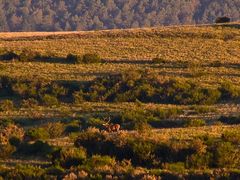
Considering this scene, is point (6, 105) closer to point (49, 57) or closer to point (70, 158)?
point (49, 57)

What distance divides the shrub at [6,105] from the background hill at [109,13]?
11206cm

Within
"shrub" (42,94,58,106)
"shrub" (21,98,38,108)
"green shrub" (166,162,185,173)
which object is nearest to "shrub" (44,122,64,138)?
"green shrub" (166,162,185,173)

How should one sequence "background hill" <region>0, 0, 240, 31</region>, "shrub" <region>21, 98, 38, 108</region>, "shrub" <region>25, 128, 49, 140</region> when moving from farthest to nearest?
"background hill" <region>0, 0, 240, 31</region>
"shrub" <region>21, 98, 38, 108</region>
"shrub" <region>25, 128, 49, 140</region>

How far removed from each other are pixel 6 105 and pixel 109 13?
13292 centimetres

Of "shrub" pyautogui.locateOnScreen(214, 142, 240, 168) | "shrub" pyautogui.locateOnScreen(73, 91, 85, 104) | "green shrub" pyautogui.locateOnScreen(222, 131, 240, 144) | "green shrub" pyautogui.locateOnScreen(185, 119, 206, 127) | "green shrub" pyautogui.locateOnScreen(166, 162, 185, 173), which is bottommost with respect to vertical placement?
"shrub" pyautogui.locateOnScreen(73, 91, 85, 104)

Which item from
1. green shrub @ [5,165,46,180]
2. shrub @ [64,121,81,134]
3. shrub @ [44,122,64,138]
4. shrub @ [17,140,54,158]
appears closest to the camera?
green shrub @ [5,165,46,180]

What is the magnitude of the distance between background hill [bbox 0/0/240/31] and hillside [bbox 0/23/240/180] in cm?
9783

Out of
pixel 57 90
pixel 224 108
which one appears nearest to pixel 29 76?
pixel 57 90

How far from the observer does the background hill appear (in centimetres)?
14938

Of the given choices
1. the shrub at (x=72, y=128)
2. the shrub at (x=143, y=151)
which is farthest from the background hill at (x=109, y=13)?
the shrub at (x=143, y=151)

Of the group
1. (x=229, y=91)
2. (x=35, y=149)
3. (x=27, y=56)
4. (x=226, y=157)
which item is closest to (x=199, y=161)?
(x=226, y=157)

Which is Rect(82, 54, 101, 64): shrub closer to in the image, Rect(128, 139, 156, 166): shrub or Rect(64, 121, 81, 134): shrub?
Rect(64, 121, 81, 134): shrub

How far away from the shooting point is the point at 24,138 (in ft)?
68.1

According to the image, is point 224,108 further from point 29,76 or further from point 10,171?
point 10,171
